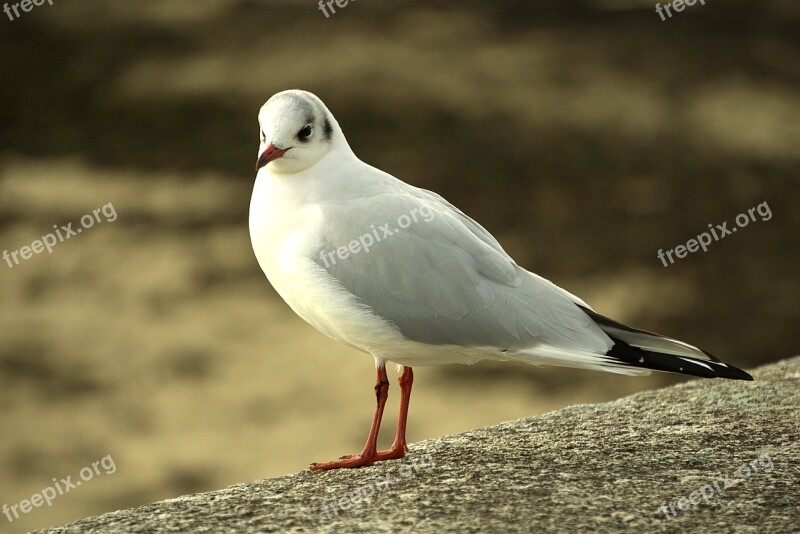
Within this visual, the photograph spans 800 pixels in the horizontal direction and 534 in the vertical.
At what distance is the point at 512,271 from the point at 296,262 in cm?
67

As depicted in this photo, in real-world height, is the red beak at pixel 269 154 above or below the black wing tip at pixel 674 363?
above

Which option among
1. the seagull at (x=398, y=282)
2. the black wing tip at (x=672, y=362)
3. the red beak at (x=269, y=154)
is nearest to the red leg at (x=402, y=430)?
the seagull at (x=398, y=282)

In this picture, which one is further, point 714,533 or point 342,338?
point 342,338

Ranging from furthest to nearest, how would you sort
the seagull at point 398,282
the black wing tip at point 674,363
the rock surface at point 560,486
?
the seagull at point 398,282 → the black wing tip at point 674,363 → the rock surface at point 560,486

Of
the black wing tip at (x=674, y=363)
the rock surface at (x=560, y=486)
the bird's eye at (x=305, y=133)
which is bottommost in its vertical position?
the rock surface at (x=560, y=486)

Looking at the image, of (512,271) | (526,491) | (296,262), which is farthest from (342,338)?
(526,491)

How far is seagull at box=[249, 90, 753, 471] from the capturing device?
119 inches

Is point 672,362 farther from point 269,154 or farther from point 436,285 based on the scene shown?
point 269,154

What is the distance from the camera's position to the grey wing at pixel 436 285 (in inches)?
119

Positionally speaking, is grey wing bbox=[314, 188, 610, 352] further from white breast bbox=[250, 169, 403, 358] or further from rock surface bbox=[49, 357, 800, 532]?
rock surface bbox=[49, 357, 800, 532]

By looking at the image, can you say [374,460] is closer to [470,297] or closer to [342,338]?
[342,338]

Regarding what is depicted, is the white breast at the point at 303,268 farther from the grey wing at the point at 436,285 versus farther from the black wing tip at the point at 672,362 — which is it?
the black wing tip at the point at 672,362

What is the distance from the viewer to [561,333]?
3086 mm

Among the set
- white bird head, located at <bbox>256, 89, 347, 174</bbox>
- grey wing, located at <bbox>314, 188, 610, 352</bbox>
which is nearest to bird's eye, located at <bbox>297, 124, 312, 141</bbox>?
white bird head, located at <bbox>256, 89, 347, 174</bbox>
